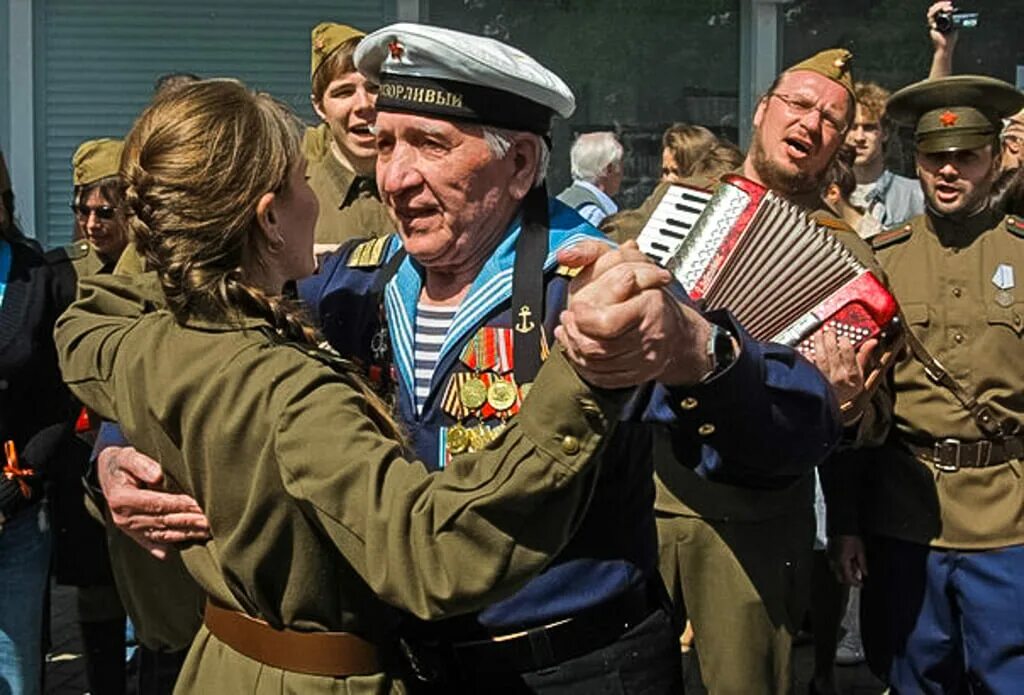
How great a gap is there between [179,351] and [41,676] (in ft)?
10.6

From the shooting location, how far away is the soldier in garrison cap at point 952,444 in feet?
14.7

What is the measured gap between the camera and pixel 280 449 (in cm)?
195

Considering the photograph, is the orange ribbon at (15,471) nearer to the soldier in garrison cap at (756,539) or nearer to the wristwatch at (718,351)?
the soldier in garrison cap at (756,539)

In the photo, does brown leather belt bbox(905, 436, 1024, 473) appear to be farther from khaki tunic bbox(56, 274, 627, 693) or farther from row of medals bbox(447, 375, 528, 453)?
khaki tunic bbox(56, 274, 627, 693)

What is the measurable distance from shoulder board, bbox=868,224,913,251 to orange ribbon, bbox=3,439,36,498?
2760 mm

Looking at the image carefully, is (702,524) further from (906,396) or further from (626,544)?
(626,544)

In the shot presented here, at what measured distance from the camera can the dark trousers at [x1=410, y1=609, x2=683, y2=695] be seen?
8.23 feet

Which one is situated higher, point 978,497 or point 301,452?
point 301,452

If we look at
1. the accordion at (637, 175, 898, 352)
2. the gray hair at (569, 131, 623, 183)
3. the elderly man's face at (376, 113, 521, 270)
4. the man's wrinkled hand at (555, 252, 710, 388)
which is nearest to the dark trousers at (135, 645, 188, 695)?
the accordion at (637, 175, 898, 352)

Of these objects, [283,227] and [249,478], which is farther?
[283,227]

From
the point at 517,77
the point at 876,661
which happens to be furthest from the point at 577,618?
the point at 876,661

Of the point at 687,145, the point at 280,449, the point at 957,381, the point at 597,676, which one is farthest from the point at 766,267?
the point at 687,145

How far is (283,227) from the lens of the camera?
88.9 inches

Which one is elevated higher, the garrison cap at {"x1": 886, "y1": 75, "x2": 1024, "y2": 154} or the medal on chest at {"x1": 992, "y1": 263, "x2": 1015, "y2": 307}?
the garrison cap at {"x1": 886, "y1": 75, "x2": 1024, "y2": 154}
